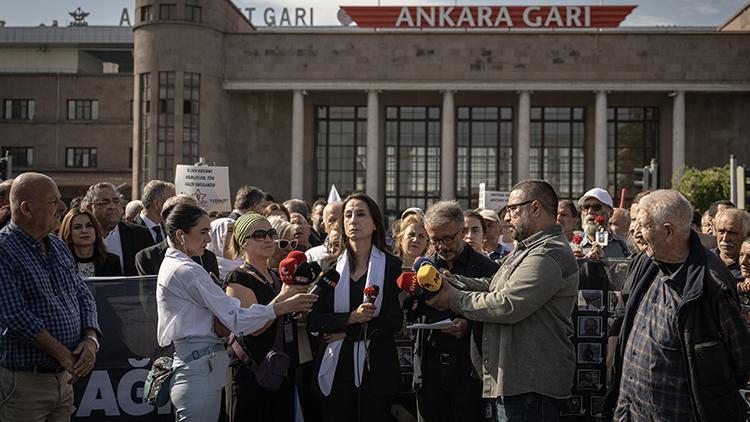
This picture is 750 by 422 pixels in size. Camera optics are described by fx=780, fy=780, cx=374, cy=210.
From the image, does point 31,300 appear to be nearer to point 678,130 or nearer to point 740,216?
point 740,216

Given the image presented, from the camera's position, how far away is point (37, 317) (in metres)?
4.84

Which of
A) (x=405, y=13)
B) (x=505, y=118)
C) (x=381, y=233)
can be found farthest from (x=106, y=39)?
(x=381, y=233)

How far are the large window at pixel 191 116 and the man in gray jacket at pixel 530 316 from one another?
41910 mm

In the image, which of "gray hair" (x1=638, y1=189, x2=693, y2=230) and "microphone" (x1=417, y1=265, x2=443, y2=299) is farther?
"microphone" (x1=417, y1=265, x2=443, y2=299)

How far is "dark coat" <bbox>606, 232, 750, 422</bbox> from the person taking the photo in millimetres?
4418

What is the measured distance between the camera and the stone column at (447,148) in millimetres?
46906

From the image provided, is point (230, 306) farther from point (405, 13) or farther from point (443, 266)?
point (405, 13)

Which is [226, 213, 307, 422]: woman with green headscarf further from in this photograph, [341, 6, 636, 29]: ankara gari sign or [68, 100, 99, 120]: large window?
[68, 100, 99, 120]: large window

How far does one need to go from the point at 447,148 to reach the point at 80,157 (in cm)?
2593

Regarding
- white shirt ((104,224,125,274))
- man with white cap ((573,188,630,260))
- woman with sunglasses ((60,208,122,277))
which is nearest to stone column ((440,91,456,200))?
man with white cap ((573,188,630,260))

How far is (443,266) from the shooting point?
20.0ft

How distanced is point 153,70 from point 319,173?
487 inches

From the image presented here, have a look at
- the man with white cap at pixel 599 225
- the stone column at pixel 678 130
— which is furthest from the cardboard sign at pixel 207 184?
the stone column at pixel 678 130

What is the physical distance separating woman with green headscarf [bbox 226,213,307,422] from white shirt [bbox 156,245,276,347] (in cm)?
40
